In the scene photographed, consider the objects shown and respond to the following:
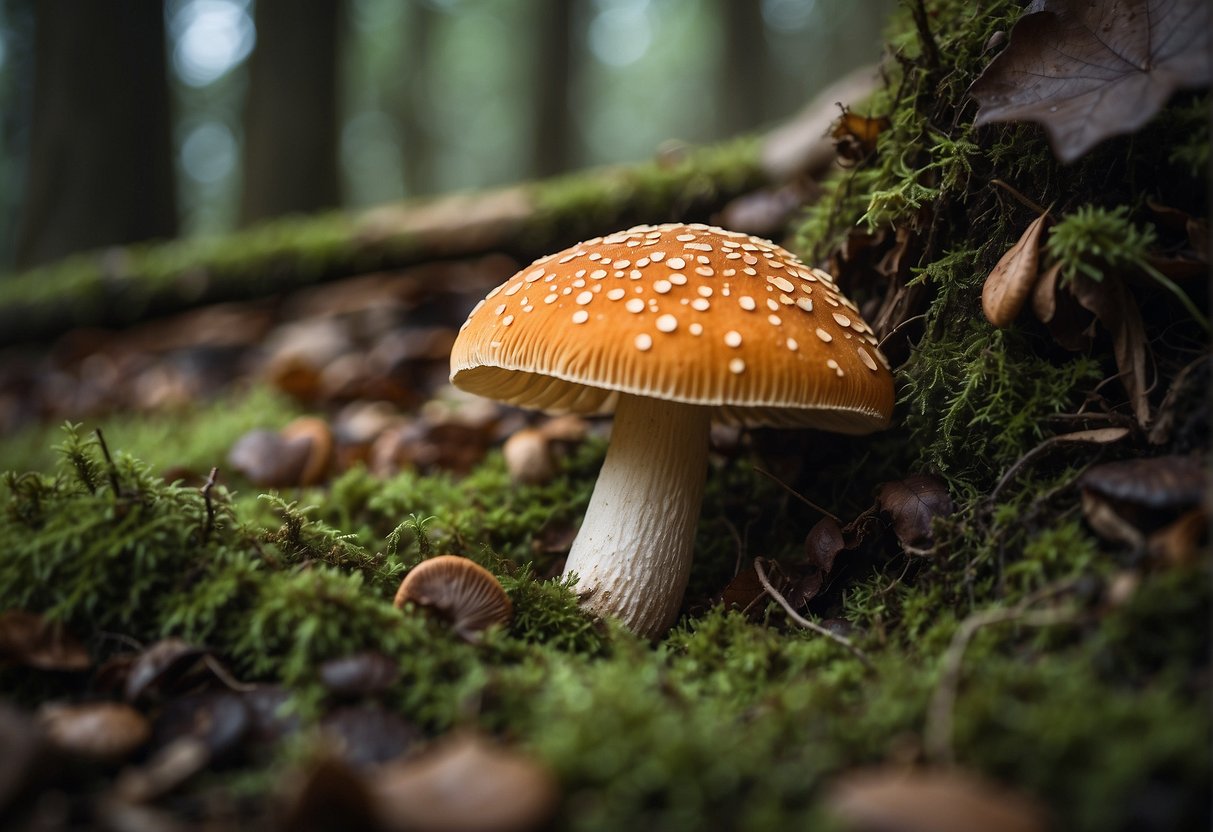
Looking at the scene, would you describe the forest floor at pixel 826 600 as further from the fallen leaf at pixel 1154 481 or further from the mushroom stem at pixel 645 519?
the mushroom stem at pixel 645 519

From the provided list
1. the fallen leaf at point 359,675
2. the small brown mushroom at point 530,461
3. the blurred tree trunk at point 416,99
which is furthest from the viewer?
the blurred tree trunk at point 416,99

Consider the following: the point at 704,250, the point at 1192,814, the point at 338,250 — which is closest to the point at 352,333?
the point at 338,250

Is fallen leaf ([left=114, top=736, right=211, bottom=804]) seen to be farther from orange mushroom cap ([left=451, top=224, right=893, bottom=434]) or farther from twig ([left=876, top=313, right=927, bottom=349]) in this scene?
twig ([left=876, top=313, right=927, bottom=349])

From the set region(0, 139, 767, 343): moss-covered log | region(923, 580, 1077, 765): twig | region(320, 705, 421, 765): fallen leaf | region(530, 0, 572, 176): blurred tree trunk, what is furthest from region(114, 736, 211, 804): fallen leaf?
region(530, 0, 572, 176): blurred tree trunk

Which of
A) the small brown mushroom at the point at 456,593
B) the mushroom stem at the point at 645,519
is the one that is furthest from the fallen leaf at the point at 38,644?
the mushroom stem at the point at 645,519

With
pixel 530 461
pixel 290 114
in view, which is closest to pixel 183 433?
pixel 530 461

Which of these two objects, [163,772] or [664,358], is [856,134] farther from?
[163,772]
